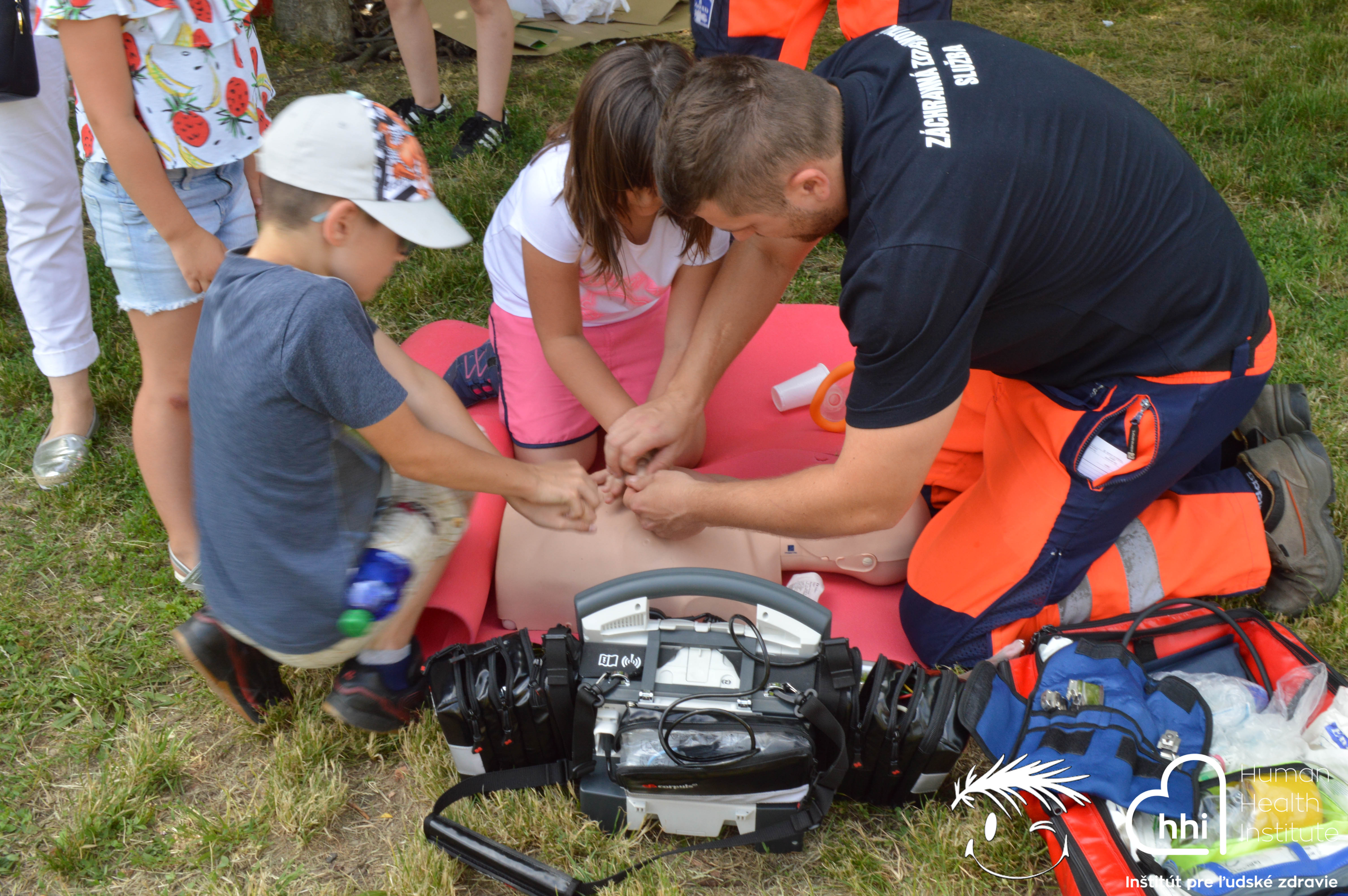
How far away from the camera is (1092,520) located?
6.91 feet

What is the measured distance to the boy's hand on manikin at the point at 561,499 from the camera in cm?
210

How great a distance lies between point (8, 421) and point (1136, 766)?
3223 millimetres

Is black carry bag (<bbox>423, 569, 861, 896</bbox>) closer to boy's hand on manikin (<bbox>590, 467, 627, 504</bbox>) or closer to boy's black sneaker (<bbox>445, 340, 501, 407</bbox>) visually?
boy's hand on manikin (<bbox>590, 467, 627, 504</bbox>)

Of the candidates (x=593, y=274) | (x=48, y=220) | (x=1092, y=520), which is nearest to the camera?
(x=1092, y=520)

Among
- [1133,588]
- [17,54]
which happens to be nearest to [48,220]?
[17,54]

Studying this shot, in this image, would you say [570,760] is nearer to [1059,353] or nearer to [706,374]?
[706,374]

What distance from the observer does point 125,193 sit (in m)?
2.20

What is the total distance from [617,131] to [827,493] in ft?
2.76

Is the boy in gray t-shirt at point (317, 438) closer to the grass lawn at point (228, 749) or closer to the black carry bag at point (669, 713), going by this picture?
the grass lawn at point (228, 749)

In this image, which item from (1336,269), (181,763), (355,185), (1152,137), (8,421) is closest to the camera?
(355,185)

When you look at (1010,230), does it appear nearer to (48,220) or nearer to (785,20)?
(785,20)

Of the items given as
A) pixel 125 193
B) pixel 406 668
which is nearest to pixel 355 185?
pixel 125 193

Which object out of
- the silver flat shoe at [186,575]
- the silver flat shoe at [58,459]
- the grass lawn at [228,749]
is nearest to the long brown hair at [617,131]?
the grass lawn at [228,749]

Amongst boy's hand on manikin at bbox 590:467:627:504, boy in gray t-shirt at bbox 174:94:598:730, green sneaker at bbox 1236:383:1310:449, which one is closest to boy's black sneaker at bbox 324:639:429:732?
boy in gray t-shirt at bbox 174:94:598:730
